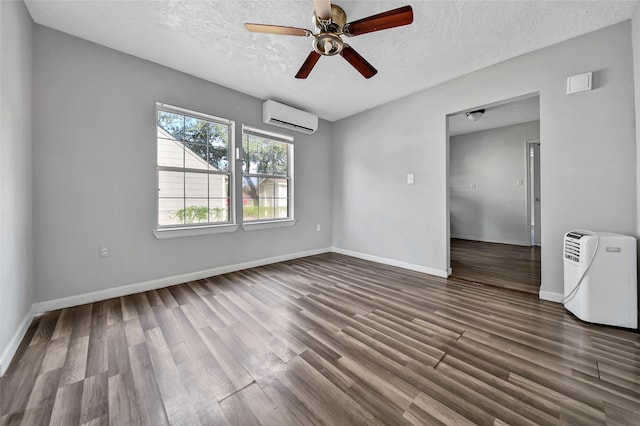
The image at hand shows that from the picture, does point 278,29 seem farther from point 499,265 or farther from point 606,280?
point 499,265

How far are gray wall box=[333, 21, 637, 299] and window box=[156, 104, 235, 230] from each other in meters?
2.34

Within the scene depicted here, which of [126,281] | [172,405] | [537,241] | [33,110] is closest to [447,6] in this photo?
[172,405]

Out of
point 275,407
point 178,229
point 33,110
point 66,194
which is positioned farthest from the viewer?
point 178,229

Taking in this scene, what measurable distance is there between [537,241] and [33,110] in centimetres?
824

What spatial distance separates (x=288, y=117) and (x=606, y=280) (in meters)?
4.00

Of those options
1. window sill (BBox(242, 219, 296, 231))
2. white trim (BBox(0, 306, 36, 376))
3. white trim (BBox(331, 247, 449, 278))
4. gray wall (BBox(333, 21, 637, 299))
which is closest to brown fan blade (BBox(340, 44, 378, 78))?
gray wall (BBox(333, 21, 637, 299))

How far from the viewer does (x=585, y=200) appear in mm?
2236

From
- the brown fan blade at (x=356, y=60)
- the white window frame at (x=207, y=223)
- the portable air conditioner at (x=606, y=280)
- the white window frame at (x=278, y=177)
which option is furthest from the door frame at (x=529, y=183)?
the white window frame at (x=207, y=223)

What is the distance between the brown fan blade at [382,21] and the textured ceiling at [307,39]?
0.30 metres

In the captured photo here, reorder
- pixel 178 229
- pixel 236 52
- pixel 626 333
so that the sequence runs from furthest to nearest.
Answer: pixel 178 229 < pixel 236 52 < pixel 626 333

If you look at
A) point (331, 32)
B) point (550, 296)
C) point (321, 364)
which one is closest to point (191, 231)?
point (321, 364)

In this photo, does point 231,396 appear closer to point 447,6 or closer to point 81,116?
point 81,116

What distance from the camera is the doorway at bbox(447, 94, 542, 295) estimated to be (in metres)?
4.37

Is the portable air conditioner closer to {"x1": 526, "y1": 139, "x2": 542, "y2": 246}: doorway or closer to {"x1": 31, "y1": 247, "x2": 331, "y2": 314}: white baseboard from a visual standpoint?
{"x1": 31, "y1": 247, "x2": 331, "y2": 314}: white baseboard
